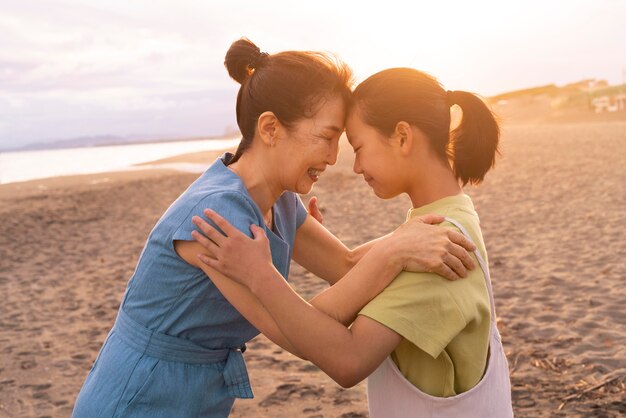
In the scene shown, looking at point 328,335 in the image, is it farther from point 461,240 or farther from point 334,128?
point 334,128

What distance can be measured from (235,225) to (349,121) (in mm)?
658

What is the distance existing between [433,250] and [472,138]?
2.29ft

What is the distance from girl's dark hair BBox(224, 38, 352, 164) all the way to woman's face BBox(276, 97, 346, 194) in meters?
0.03

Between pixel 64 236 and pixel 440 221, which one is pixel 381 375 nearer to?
pixel 440 221

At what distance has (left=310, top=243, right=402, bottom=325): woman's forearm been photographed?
185 cm

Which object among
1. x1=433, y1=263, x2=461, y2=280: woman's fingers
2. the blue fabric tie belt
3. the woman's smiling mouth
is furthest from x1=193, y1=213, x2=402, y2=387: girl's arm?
the woman's smiling mouth

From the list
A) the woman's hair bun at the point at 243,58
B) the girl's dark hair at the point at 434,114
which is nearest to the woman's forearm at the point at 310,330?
the girl's dark hair at the point at 434,114

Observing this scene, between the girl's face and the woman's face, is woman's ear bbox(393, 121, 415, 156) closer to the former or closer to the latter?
the girl's face

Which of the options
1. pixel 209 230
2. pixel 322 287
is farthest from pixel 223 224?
pixel 322 287

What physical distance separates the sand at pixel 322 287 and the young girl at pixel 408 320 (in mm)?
2354

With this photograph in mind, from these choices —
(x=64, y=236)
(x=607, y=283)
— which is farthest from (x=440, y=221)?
(x=64, y=236)

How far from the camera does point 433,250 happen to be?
5.82ft

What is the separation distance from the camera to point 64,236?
39.8 feet

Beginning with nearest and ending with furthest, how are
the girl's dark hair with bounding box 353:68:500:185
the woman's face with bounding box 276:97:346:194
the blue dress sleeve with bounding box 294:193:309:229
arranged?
1. the girl's dark hair with bounding box 353:68:500:185
2. the woman's face with bounding box 276:97:346:194
3. the blue dress sleeve with bounding box 294:193:309:229
